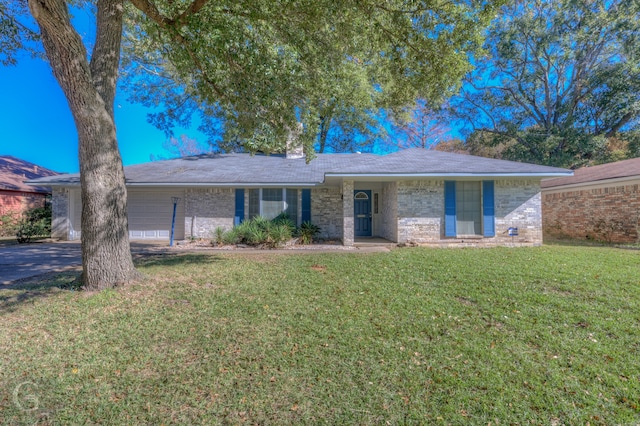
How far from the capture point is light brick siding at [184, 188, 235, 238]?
40.3ft

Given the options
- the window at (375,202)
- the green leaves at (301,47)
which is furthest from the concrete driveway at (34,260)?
the window at (375,202)

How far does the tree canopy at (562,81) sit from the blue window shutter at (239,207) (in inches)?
675

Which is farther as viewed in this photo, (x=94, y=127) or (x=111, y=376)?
(x=94, y=127)

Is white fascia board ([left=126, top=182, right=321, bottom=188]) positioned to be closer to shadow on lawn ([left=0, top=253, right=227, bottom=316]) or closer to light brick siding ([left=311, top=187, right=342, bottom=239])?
light brick siding ([left=311, top=187, right=342, bottom=239])

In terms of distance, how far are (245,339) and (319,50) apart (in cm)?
644

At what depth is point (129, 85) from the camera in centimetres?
1783

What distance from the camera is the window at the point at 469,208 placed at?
33.6ft

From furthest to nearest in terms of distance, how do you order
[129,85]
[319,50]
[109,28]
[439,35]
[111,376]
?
[129,85] → [319,50] → [439,35] → [109,28] → [111,376]

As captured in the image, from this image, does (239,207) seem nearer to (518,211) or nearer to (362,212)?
(362,212)

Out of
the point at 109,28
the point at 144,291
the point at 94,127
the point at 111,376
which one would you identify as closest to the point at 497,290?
the point at 111,376

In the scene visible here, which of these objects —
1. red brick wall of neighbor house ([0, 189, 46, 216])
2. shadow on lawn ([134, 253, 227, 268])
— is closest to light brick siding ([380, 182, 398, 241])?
shadow on lawn ([134, 253, 227, 268])

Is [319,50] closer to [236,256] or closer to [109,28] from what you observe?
[109,28]

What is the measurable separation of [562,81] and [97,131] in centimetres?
2504

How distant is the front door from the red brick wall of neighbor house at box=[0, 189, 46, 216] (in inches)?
700
